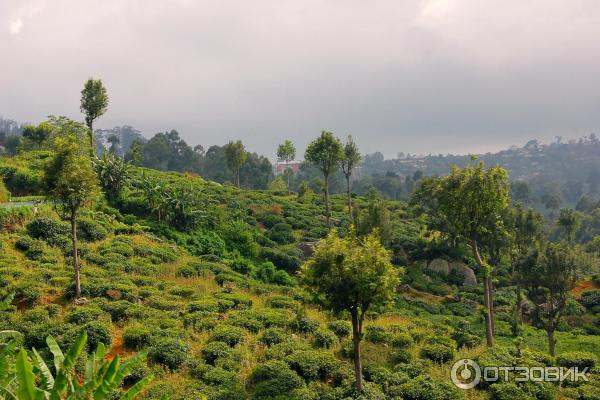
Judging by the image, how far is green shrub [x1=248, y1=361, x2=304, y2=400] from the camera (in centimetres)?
1370

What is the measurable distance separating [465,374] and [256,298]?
10.9 meters

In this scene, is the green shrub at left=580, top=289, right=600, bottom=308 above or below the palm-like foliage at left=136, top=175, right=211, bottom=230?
below

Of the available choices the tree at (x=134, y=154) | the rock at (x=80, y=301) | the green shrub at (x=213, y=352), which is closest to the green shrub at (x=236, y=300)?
the green shrub at (x=213, y=352)

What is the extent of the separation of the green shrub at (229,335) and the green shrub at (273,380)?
1.99 metres

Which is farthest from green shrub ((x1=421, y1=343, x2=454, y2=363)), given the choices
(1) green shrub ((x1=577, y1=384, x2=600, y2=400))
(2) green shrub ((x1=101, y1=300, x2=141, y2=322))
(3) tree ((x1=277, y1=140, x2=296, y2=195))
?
(3) tree ((x1=277, y1=140, x2=296, y2=195))

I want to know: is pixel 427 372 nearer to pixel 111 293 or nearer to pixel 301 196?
pixel 111 293

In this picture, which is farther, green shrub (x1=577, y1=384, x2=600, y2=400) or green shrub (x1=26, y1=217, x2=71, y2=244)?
green shrub (x1=26, y1=217, x2=71, y2=244)

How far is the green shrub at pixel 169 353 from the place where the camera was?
14653mm

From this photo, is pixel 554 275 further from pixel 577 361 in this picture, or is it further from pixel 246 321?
pixel 246 321

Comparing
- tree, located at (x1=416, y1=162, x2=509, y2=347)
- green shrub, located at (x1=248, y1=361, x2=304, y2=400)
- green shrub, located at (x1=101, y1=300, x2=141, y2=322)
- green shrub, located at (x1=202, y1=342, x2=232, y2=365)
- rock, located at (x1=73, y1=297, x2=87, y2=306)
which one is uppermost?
tree, located at (x1=416, y1=162, x2=509, y2=347)

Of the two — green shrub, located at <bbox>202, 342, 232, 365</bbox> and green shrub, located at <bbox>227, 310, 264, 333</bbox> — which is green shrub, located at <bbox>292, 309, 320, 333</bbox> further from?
green shrub, located at <bbox>202, 342, 232, 365</bbox>

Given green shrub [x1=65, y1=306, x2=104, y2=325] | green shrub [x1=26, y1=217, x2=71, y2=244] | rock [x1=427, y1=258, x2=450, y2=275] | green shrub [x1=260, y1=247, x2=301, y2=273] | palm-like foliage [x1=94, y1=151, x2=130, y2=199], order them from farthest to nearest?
rock [x1=427, y1=258, x2=450, y2=275], palm-like foliage [x1=94, y1=151, x2=130, y2=199], green shrub [x1=260, y1=247, x2=301, y2=273], green shrub [x1=26, y1=217, x2=71, y2=244], green shrub [x1=65, y1=306, x2=104, y2=325]

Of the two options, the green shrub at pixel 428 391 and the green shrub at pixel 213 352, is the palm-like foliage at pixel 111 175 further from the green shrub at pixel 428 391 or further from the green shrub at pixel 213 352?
the green shrub at pixel 428 391

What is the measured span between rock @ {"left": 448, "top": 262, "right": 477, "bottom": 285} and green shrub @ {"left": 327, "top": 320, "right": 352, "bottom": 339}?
22.2 metres
